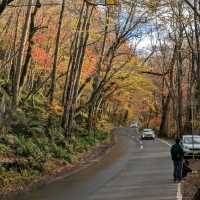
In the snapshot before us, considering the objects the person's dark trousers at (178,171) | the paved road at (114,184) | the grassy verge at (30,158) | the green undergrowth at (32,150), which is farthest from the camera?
the person's dark trousers at (178,171)

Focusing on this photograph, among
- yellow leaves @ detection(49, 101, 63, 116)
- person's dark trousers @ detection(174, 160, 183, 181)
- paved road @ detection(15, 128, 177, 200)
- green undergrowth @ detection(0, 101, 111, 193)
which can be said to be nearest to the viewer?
paved road @ detection(15, 128, 177, 200)

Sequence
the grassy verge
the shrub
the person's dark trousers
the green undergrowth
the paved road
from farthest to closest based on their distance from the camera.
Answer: the shrub, the person's dark trousers, the green undergrowth, the grassy verge, the paved road

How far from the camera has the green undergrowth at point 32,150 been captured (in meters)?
19.4

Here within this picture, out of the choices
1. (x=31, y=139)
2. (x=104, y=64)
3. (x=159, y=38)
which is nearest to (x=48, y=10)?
(x=104, y=64)

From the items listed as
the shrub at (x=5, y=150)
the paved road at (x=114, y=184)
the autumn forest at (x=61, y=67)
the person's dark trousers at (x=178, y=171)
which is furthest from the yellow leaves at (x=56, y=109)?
the person's dark trousers at (x=178, y=171)

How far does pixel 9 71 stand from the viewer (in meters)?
38.0

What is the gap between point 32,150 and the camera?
23.0m

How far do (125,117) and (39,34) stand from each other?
8187 centimetres

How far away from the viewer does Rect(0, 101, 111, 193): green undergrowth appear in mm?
19406

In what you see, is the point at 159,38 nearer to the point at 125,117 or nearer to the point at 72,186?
the point at 72,186

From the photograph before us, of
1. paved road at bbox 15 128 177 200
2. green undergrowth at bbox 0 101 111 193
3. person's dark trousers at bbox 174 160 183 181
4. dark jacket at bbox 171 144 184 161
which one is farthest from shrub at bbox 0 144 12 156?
person's dark trousers at bbox 174 160 183 181

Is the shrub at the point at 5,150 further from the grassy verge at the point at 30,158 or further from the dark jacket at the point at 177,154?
the dark jacket at the point at 177,154

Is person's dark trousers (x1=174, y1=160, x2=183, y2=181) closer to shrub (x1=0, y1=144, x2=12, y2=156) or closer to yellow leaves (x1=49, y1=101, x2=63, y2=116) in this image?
shrub (x1=0, y1=144, x2=12, y2=156)

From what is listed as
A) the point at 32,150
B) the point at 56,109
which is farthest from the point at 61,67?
the point at 32,150
